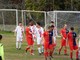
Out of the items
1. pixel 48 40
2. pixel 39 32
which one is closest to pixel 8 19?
pixel 39 32

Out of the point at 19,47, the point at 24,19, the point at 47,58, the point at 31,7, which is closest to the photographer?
the point at 47,58

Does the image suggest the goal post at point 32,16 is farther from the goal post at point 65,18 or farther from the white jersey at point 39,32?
the white jersey at point 39,32

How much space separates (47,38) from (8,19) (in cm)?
2911

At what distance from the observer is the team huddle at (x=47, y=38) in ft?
71.2

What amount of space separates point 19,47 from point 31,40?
371cm

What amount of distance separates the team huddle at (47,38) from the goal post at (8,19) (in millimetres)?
19046

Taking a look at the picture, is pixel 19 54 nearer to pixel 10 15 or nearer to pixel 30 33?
pixel 30 33

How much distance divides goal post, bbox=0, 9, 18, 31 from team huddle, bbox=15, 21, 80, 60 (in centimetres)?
1905

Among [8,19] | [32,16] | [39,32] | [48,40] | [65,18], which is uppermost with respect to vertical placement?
[32,16]

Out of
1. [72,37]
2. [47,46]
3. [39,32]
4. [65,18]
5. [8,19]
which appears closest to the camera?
[47,46]

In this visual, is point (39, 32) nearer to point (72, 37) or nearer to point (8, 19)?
point (72, 37)

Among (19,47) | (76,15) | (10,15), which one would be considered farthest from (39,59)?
(10,15)

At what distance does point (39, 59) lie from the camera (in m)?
22.8

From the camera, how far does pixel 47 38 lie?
2161 cm
